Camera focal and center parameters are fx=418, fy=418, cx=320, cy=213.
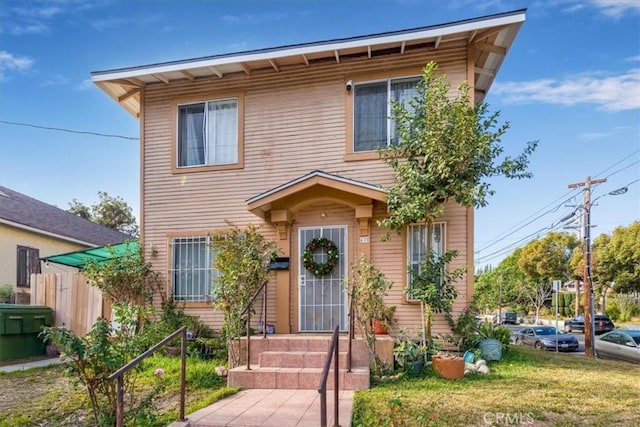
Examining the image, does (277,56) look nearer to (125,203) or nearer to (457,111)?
(457,111)

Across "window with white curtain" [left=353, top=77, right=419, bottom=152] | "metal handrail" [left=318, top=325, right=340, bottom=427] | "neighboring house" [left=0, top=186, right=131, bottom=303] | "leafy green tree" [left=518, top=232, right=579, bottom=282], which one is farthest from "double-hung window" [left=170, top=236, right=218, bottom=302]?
"leafy green tree" [left=518, top=232, right=579, bottom=282]

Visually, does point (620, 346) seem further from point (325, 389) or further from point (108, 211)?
point (108, 211)

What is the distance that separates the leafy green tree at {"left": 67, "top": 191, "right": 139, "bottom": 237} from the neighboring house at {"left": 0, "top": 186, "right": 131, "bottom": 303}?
1182 centimetres

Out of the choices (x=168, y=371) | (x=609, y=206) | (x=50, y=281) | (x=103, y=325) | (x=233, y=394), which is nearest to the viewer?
(x=103, y=325)

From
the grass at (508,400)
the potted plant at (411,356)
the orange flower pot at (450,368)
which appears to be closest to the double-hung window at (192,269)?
the potted plant at (411,356)

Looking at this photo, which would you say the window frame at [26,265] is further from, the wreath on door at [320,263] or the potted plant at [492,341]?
the potted plant at [492,341]

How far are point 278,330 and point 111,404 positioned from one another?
4052 mm

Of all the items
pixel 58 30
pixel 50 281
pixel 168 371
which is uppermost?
pixel 58 30

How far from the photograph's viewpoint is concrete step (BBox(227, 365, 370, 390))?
554cm

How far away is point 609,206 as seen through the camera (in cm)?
1864

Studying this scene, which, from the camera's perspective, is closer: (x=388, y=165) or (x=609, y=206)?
(x=388, y=165)

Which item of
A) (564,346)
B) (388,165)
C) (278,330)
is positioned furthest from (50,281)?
(564,346)

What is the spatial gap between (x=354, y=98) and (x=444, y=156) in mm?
2373

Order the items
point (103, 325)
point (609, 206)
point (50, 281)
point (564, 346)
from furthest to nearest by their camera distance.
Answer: point (609, 206) → point (564, 346) → point (50, 281) → point (103, 325)
